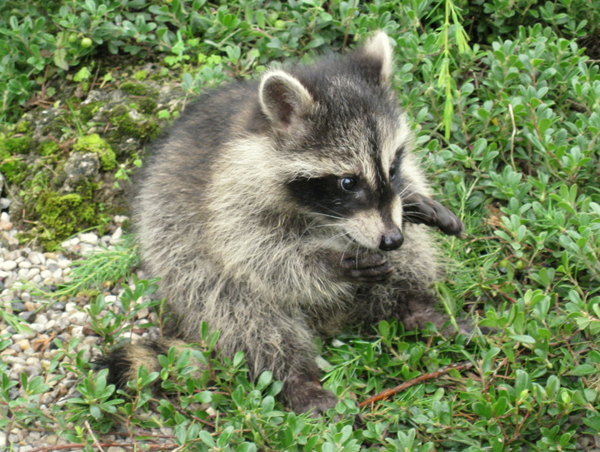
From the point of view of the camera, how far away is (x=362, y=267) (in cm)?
323

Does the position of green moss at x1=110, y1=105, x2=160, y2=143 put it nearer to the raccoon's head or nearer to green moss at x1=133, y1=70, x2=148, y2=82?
green moss at x1=133, y1=70, x2=148, y2=82

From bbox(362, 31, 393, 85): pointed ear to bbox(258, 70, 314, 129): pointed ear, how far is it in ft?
1.59

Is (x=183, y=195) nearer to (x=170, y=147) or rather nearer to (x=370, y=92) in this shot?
(x=170, y=147)

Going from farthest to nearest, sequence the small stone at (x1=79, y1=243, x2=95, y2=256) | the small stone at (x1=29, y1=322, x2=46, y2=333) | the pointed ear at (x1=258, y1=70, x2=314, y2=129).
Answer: the small stone at (x1=79, y1=243, x2=95, y2=256) < the small stone at (x1=29, y1=322, x2=46, y2=333) < the pointed ear at (x1=258, y1=70, x2=314, y2=129)

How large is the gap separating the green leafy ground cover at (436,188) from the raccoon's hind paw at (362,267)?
30 centimetres

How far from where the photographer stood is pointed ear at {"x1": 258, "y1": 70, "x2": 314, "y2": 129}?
116 inches

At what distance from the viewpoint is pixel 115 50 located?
4.63m

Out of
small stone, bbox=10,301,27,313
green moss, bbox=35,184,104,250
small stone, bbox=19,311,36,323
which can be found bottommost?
small stone, bbox=19,311,36,323

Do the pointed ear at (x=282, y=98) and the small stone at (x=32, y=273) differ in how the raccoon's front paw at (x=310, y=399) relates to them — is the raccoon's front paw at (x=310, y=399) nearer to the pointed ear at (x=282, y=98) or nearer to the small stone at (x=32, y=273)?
the pointed ear at (x=282, y=98)

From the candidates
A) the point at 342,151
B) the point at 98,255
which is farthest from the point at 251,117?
the point at 98,255

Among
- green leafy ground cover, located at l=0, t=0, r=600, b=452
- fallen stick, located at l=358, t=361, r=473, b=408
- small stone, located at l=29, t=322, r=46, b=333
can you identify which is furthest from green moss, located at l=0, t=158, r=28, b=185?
fallen stick, located at l=358, t=361, r=473, b=408

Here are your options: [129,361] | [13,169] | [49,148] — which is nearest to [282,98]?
[129,361]

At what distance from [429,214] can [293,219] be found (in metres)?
0.72

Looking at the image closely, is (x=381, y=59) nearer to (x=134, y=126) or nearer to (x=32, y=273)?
(x=134, y=126)
